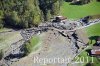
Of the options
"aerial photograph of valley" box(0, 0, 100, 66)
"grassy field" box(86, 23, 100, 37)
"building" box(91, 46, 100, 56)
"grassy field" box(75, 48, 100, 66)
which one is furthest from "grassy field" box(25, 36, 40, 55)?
"building" box(91, 46, 100, 56)

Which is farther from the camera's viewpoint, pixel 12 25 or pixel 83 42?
pixel 12 25

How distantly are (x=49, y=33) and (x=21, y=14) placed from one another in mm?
6392

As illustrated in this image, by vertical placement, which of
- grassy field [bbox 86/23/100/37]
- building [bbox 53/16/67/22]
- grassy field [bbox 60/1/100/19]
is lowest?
grassy field [bbox 86/23/100/37]

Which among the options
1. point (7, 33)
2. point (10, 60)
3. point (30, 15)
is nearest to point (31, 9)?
point (30, 15)

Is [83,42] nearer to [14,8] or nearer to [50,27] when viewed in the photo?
[50,27]

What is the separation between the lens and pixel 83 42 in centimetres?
5459

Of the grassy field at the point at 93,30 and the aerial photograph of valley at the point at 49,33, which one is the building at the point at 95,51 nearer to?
the aerial photograph of valley at the point at 49,33

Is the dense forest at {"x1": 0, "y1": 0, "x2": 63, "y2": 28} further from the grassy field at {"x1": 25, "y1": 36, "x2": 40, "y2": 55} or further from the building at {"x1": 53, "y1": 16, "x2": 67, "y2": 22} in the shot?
the grassy field at {"x1": 25, "y1": 36, "x2": 40, "y2": 55}

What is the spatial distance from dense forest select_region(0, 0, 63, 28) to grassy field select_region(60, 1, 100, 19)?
3.03m

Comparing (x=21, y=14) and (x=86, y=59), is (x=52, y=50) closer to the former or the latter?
(x=86, y=59)

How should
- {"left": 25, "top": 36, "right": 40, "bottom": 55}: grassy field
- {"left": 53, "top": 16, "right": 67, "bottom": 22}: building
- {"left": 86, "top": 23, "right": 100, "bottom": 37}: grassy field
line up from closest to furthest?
1. {"left": 25, "top": 36, "right": 40, "bottom": 55}: grassy field
2. {"left": 86, "top": 23, "right": 100, "bottom": 37}: grassy field
3. {"left": 53, "top": 16, "right": 67, "bottom": 22}: building

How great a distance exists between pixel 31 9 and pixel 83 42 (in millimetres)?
11507

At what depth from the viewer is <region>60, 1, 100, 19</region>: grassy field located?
6241 cm

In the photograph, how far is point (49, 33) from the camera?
190 feet
